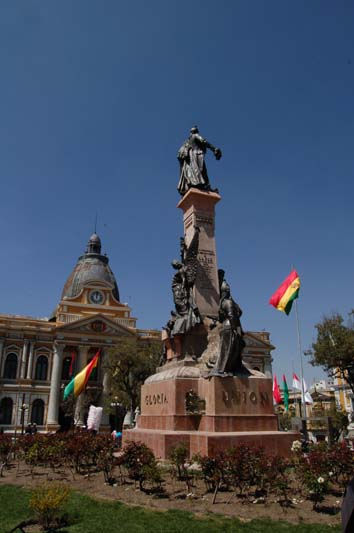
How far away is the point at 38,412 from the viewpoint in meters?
50.7

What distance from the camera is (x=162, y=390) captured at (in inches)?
432

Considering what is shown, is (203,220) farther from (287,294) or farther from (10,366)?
(10,366)

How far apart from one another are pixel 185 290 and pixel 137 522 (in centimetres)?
704

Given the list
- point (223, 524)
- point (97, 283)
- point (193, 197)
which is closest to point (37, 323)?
point (97, 283)

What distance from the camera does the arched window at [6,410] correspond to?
48.3 m

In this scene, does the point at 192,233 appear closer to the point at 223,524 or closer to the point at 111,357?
the point at 223,524

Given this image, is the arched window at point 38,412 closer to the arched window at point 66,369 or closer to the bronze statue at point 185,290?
the arched window at point 66,369

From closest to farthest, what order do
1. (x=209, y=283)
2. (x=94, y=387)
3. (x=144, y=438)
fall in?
(x=144, y=438), (x=209, y=283), (x=94, y=387)

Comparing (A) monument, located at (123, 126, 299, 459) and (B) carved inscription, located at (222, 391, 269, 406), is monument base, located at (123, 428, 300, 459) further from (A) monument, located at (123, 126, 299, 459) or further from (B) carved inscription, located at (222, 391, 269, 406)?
(B) carved inscription, located at (222, 391, 269, 406)

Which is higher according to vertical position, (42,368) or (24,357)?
(24,357)

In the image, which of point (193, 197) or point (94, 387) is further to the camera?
point (94, 387)

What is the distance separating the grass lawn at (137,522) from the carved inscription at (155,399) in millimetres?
4199

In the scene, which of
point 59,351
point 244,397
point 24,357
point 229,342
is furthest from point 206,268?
point 24,357

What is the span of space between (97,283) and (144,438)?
49084 mm
